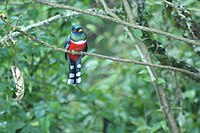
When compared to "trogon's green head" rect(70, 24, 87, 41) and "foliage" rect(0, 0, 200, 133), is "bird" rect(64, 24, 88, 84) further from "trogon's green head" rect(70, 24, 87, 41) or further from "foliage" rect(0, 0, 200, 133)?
"foliage" rect(0, 0, 200, 133)

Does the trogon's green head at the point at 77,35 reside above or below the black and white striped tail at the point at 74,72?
above

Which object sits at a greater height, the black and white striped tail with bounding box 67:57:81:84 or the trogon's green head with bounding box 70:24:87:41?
the trogon's green head with bounding box 70:24:87:41

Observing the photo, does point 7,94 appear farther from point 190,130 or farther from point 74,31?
point 190,130

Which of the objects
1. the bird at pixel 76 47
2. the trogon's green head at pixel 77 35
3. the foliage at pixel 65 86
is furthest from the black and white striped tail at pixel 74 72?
the foliage at pixel 65 86

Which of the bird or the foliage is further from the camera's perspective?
the foliage

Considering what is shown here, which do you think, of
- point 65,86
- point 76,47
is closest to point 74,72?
point 76,47

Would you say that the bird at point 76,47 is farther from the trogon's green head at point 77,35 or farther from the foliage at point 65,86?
the foliage at point 65,86

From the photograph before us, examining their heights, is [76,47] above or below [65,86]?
above

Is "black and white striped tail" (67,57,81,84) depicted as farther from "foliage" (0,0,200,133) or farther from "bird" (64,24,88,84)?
"foliage" (0,0,200,133)

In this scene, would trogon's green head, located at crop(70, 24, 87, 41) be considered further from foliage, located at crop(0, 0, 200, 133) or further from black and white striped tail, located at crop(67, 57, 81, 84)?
foliage, located at crop(0, 0, 200, 133)

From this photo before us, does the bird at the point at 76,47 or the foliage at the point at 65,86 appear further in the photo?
the foliage at the point at 65,86

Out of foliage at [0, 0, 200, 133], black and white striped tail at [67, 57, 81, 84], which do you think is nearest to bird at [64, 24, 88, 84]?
black and white striped tail at [67, 57, 81, 84]

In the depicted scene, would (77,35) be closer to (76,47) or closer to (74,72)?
(76,47)

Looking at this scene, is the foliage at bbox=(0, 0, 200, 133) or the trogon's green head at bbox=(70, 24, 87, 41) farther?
the foliage at bbox=(0, 0, 200, 133)
